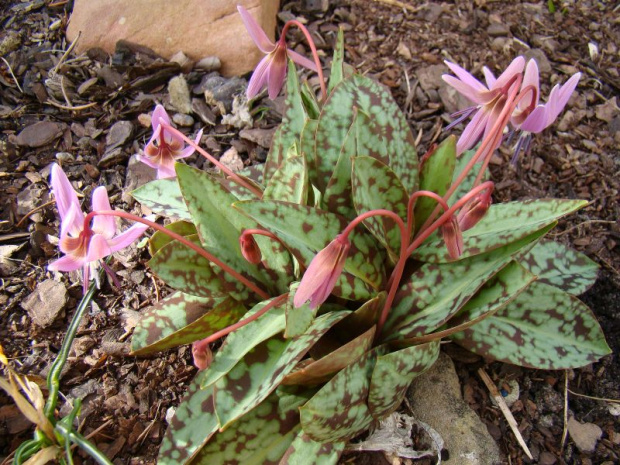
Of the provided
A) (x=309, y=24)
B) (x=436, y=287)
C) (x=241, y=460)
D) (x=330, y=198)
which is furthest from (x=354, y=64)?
(x=241, y=460)

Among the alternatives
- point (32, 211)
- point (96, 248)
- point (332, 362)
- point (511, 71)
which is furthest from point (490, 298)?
point (32, 211)

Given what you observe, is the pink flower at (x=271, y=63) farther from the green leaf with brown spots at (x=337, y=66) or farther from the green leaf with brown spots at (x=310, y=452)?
the green leaf with brown spots at (x=310, y=452)

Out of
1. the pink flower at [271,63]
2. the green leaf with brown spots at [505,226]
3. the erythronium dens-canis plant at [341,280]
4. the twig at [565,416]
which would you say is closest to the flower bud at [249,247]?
the erythronium dens-canis plant at [341,280]

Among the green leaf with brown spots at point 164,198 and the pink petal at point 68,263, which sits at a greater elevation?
the pink petal at point 68,263

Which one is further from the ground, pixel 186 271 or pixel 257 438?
pixel 186 271

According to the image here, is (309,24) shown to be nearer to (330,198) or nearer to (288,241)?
(330,198)

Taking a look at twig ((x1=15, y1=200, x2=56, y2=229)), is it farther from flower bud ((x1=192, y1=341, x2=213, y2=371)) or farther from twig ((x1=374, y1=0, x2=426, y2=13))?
twig ((x1=374, y1=0, x2=426, y2=13))

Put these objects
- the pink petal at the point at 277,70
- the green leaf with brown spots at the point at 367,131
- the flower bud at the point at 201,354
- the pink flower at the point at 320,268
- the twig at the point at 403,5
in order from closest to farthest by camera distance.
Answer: the pink flower at the point at 320,268
the flower bud at the point at 201,354
the green leaf with brown spots at the point at 367,131
the pink petal at the point at 277,70
the twig at the point at 403,5

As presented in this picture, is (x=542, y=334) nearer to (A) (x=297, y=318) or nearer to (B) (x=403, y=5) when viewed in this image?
(A) (x=297, y=318)
